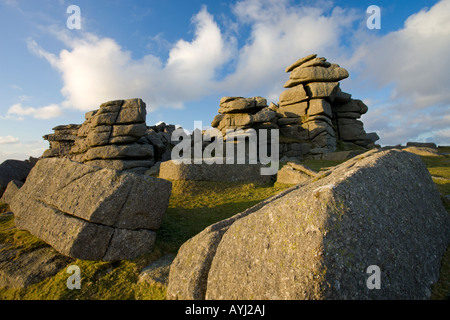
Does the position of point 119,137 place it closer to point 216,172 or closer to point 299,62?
point 216,172

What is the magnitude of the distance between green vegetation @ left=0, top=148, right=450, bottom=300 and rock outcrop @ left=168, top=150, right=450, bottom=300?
827mm

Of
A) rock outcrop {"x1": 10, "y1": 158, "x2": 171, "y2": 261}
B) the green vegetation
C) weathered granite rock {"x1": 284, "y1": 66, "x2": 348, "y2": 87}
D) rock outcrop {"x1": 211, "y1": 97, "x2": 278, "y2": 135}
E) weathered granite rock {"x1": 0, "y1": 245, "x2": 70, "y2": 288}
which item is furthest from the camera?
weathered granite rock {"x1": 284, "y1": 66, "x2": 348, "y2": 87}

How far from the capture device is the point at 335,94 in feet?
134

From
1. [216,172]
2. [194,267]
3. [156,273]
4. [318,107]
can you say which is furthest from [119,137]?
[318,107]

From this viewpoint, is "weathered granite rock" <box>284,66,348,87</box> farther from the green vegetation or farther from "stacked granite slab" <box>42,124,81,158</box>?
"stacked granite slab" <box>42,124,81,158</box>

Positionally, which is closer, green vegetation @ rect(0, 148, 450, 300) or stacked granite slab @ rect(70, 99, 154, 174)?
green vegetation @ rect(0, 148, 450, 300)

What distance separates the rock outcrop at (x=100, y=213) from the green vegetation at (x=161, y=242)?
43 centimetres

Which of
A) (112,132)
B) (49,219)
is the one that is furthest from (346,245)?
(112,132)

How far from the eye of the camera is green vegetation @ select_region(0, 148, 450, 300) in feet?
19.5

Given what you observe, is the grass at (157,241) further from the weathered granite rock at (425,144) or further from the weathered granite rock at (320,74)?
the weathered granite rock at (425,144)

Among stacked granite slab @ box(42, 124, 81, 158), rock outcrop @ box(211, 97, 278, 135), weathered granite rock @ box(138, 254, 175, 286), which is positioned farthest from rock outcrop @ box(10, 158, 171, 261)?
stacked granite slab @ box(42, 124, 81, 158)

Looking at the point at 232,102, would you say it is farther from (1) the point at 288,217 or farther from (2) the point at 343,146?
(1) the point at 288,217

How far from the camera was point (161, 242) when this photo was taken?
810cm

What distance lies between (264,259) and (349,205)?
1752mm
